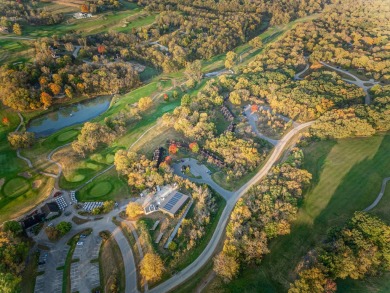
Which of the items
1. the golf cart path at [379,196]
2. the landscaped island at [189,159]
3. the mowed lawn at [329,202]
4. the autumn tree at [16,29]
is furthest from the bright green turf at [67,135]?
the golf cart path at [379,196]

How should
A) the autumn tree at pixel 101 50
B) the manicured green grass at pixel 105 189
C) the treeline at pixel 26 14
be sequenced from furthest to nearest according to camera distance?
1. the treeline at pixel 26 14
2. the autumn tree at pixel 101 50
3. the manicured green grass at pixel 105 189

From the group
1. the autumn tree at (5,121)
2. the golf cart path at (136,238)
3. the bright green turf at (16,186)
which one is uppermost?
the autumn tree at (5,121)

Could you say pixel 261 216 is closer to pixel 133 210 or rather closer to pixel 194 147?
pixel 133 210

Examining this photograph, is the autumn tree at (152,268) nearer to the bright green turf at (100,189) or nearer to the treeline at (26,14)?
the bright green turf at (100,189)

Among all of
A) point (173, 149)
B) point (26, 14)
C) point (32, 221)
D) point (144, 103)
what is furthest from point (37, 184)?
point (26, 14)

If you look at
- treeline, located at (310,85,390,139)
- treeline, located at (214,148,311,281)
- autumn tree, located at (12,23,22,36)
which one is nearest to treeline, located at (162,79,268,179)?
treeline, located at (214,148,311,281)

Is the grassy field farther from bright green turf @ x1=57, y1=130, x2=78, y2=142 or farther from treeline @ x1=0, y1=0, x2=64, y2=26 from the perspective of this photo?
treeline @ x1=0, y1=0, x2=64, y2=26

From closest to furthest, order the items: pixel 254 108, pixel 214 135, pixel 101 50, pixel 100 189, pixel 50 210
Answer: pixel 50 210 < pixel 100 189 < pixel 214 135 < pixel 254 108 < pixel 101 50
